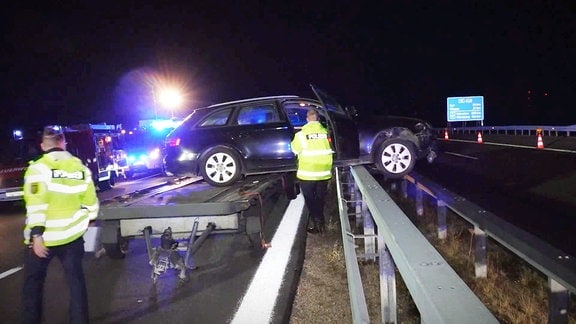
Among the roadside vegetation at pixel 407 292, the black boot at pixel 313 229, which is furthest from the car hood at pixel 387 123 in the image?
the roadside vegetation at pixel 407 292

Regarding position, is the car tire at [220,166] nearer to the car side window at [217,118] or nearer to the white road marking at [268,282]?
the car side window at [217,118]

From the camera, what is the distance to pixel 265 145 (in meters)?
8.80

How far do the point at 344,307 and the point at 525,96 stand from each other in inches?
3224

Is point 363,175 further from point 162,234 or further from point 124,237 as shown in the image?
point 124,237

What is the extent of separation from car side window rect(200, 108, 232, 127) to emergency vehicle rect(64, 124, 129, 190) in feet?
25.2

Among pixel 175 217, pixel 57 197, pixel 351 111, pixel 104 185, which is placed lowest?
pixel 104 185

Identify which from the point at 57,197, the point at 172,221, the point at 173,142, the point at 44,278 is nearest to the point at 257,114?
the point at 173,142

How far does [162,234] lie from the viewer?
581 cm

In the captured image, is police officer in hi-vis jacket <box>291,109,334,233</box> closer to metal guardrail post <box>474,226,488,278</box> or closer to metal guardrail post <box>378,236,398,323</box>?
metal guardrail post <box>474,226,488,278</box>

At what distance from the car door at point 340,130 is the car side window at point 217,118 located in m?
1.76

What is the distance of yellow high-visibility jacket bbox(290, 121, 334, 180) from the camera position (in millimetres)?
7539

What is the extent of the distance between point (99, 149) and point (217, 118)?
9.12 meters

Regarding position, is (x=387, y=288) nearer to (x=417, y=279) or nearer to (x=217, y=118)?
(x=417, y=279)

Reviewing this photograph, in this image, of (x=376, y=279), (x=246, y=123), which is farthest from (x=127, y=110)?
(x=376, y=279)
